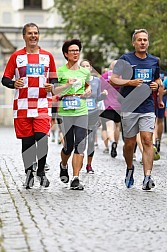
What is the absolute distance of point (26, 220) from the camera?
7574 millimetres

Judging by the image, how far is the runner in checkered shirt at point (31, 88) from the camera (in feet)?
32.8

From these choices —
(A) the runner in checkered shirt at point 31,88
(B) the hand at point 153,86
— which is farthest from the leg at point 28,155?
(B) the hand at point 153,86

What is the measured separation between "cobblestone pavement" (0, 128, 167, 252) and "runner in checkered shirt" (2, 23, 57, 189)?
668mm

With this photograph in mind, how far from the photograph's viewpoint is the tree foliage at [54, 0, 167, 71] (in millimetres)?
26656

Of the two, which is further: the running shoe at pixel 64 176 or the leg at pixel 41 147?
the running shoe at pixel 64 176

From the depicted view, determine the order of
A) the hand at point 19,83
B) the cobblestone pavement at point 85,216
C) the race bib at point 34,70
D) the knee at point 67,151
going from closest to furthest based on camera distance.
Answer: the cobblestone pavement at point 85,216
the hand at point 19,83
the race bib at point 34,70
the knee at point 67,151

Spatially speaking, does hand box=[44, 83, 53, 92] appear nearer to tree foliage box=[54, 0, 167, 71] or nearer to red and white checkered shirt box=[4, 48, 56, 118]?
red and white checkered shirt box=[4, 48, 56, 118]

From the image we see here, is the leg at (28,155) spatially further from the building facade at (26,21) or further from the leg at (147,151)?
the building facade at (26,21)

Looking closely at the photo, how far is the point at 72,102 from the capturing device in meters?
10.4

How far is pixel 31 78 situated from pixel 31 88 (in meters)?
0.12

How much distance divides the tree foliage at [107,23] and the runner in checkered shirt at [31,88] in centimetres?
1546

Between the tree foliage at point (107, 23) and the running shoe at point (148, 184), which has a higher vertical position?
the tree foliage at point (107, 23)

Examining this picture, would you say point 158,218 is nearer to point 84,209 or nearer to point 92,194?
point 84,209

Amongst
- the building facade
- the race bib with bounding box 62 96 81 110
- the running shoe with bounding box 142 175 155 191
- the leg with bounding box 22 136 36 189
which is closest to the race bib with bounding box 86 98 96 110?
the race bib with bounding box 62 96 81 110
